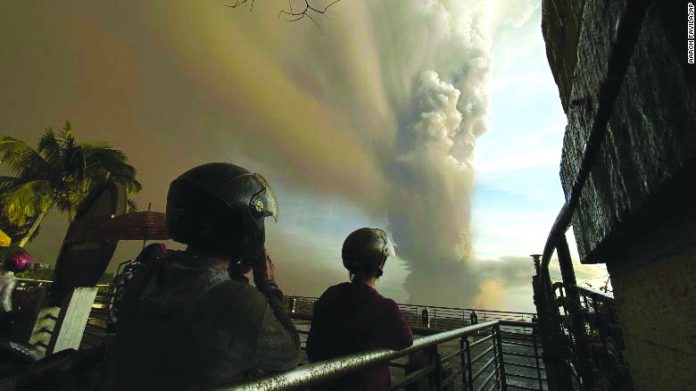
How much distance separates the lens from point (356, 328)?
219cm

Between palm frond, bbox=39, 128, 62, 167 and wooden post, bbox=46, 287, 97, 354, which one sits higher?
palm frond, bbox=39, 128, 62, 167

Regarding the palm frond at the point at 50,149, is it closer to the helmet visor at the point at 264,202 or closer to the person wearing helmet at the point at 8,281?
the person wearing helmet at the point at 8,281

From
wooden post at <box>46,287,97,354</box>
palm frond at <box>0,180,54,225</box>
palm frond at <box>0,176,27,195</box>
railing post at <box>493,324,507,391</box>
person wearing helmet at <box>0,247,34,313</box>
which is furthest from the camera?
palm frond at <box>0,176,27,195</box>

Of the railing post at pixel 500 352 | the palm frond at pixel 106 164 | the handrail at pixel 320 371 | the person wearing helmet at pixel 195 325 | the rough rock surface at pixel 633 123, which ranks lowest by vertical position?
the railing post at pixel 500 352

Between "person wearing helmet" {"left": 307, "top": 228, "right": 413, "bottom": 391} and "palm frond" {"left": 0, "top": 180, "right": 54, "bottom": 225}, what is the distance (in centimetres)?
2073

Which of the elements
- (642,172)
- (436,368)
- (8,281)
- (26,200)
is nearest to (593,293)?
(436,368)

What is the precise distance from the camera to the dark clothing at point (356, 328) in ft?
6.76

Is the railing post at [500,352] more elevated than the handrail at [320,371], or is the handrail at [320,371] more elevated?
the handrail at [320,371]

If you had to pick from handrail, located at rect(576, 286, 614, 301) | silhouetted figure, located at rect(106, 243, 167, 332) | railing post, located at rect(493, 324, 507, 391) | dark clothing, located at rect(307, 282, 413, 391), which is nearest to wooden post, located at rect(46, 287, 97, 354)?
silhouetted figure, located at rect(106, 243, 167, 332)

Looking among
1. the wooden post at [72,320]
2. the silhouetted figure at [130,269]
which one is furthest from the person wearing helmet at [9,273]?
the silhouetted figure at [130,269]

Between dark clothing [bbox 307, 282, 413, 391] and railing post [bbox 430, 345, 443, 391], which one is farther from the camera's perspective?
railing post [bbox 430, 345, 443, 391]

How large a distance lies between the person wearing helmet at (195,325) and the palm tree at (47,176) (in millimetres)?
19330

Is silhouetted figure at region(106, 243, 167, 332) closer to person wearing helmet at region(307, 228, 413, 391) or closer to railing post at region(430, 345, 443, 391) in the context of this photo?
person wearing helmet at region(307, 228, 413, 391)

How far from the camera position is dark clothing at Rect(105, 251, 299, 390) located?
3.66ft
